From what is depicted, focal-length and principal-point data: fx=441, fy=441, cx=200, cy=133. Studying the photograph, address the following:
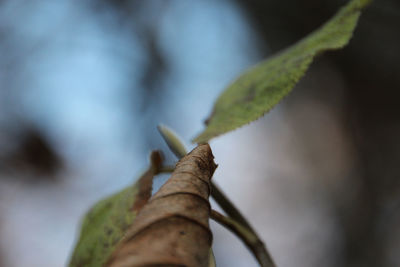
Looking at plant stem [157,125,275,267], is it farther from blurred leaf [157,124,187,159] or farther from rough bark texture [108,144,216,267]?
rough bark texture [108,144,216,267]

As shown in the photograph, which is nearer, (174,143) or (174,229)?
(174,229)

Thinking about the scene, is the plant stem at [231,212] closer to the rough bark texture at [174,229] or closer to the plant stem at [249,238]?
the plant stem at [249,238]

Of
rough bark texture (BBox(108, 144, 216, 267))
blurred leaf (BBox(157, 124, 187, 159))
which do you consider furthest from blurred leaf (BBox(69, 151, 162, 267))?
rough bark texture (BBox(108, 144, 216, 267))

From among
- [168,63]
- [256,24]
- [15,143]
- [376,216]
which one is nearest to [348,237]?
[376,216]

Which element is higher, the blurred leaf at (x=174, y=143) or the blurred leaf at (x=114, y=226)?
the blurred leaf at (x=174, y=143)

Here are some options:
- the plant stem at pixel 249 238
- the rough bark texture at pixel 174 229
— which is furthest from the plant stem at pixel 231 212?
the rough bark texture at pixel 174 229

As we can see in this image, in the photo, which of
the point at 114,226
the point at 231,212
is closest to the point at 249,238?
the point at 231,212

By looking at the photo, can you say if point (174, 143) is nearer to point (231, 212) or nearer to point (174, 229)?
point (231, 212)
